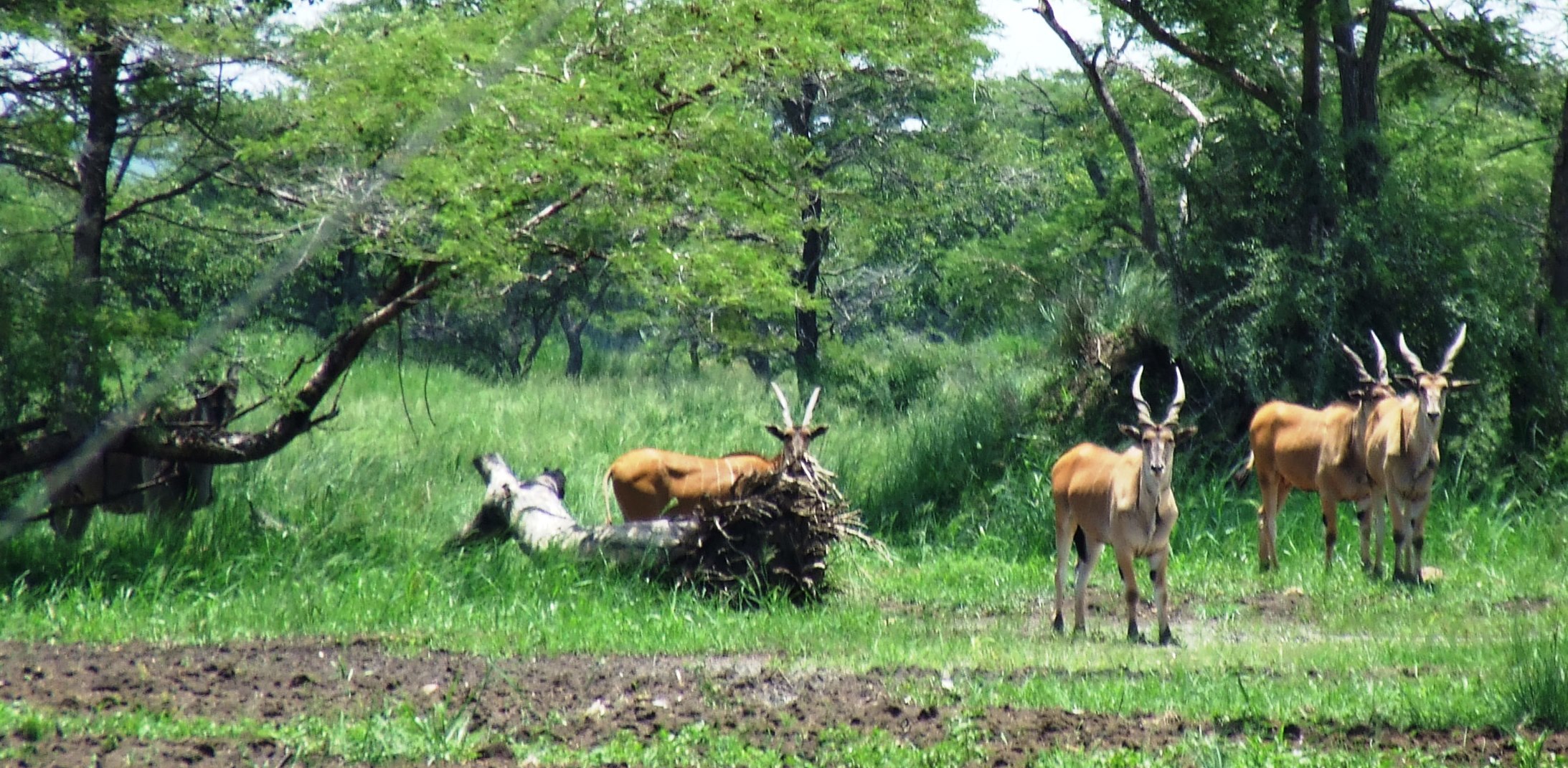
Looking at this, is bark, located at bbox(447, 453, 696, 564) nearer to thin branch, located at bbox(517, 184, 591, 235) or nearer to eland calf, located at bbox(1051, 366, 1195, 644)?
thin branch, located at bbox(517, 184, 591, 235)

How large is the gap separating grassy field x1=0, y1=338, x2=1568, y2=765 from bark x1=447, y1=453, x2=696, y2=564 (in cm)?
20

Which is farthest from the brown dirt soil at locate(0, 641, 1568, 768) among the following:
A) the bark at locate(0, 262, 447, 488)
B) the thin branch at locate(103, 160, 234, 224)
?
the thin branch at locate(103, 160, 234, 224)

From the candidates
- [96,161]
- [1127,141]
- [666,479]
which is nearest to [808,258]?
[1127,141]

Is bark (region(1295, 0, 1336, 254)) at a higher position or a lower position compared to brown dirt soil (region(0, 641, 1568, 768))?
higher

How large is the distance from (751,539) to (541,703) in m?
4.93

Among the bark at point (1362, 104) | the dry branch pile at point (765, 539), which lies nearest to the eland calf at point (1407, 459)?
the dry branch pile at point (765, 539)

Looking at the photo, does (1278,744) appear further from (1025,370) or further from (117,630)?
(1025,370)

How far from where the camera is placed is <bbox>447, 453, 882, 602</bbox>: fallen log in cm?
1247

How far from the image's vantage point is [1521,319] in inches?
672

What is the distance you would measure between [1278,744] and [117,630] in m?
7.17

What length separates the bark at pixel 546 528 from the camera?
12648 millimetres

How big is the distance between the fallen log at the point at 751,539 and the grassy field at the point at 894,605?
254 mm

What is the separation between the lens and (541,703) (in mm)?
7715

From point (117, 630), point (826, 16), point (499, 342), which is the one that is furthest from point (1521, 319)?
point (499, 342)
